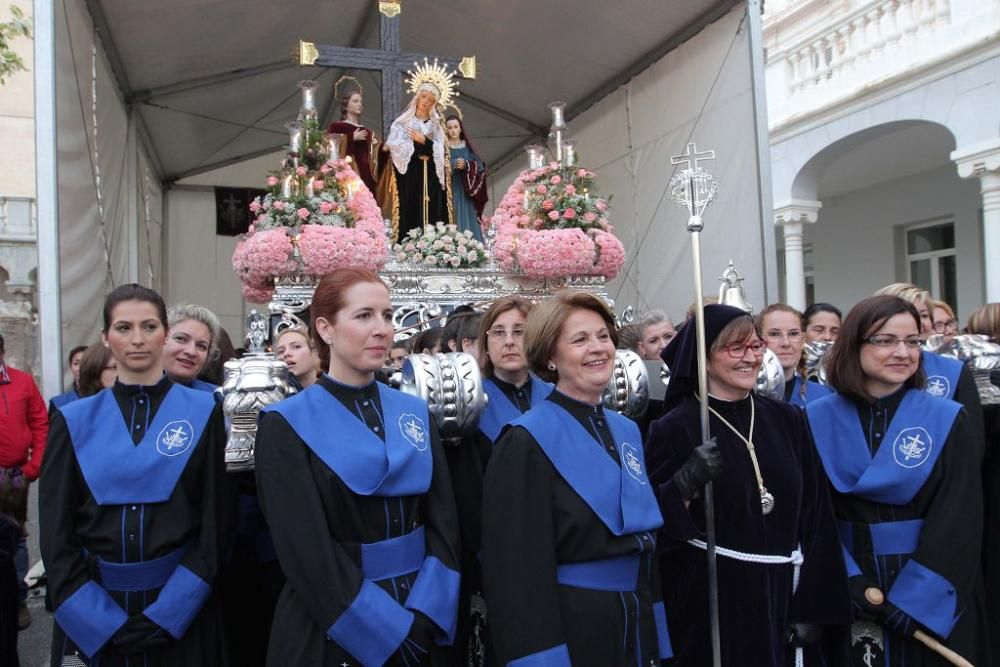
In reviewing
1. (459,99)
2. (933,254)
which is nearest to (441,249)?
(459,99)

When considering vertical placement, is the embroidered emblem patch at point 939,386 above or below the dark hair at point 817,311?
below

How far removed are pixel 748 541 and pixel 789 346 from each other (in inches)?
69.8

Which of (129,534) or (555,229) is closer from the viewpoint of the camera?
(129,534)

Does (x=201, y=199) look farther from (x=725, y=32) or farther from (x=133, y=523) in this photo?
(x=133, y=523)

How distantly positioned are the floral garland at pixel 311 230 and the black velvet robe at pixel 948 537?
16.4 ft

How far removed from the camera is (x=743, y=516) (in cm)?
→ 278

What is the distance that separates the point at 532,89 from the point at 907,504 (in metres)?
11.0

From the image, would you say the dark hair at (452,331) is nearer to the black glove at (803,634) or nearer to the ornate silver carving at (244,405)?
the ornate silver carving at (244,405)

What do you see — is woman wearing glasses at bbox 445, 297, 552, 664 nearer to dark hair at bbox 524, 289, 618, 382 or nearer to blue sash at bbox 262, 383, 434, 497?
dark hair at bbox 524, 289, 618, 382

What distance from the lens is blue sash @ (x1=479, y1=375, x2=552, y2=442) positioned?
315 cm

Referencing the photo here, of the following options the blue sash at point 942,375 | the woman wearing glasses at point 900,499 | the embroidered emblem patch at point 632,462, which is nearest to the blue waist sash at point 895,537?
the woman wearing glasses at point 900,499

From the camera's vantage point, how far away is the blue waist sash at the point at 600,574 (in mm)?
2338

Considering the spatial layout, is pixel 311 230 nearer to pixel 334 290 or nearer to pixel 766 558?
pixel 334 290

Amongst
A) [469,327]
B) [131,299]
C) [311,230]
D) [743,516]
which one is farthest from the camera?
[311,230]
